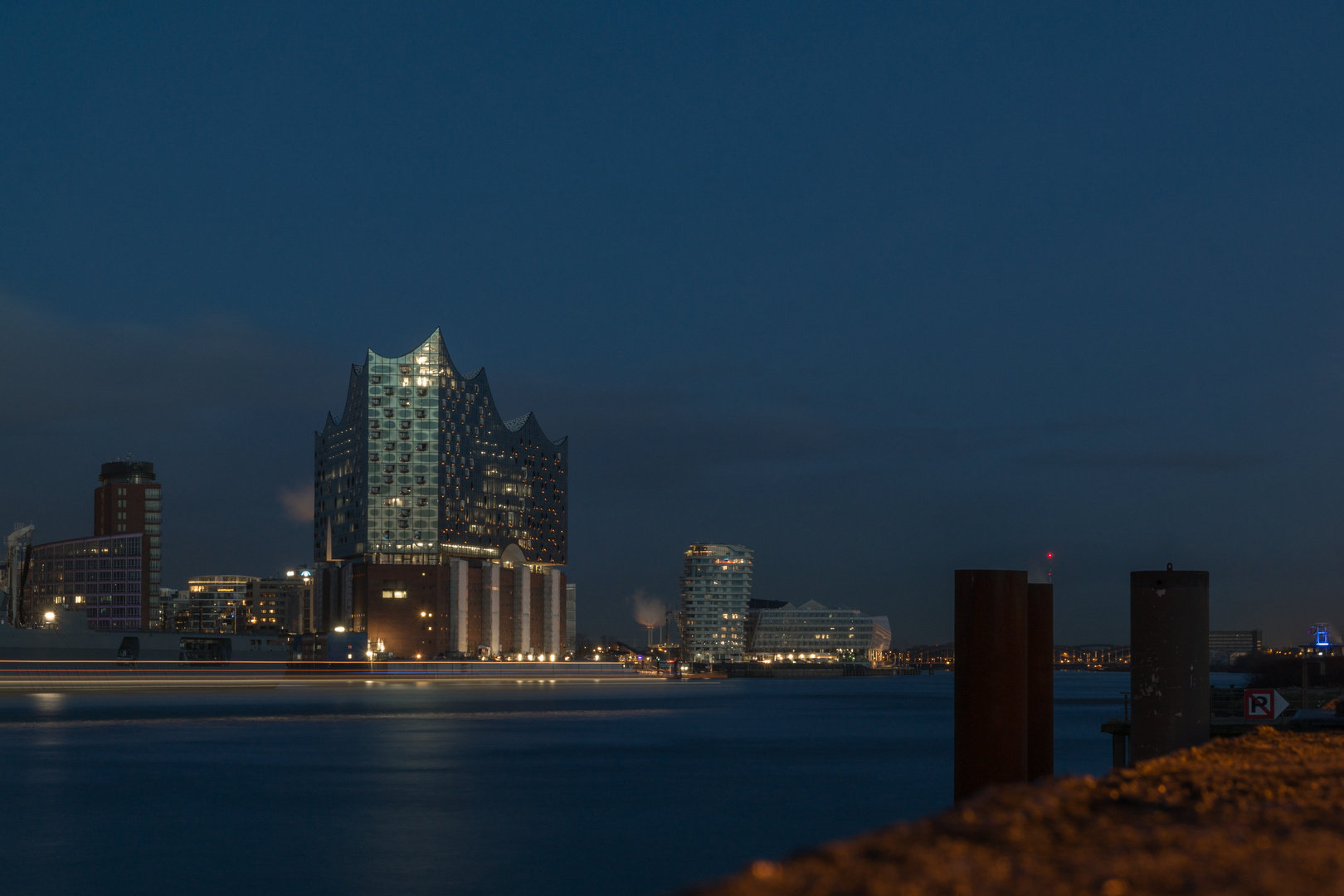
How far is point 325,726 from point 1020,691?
2831 inches

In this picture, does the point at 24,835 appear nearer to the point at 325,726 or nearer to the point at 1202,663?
the point at 1202,663

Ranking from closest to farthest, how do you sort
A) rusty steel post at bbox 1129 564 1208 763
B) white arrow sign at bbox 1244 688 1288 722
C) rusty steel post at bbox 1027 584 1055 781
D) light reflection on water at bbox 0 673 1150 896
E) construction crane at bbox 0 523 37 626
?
1. rusty steel post at bbox 1129 564 1208 763
2. rusty steel post at bbox 1027 584 1055 781
3. white arrow sign at bbox 1244 688 1288 722
4. light reflection on water at bbox 0 673 1150 896
5. construction crane at bbox 0 523 37 626

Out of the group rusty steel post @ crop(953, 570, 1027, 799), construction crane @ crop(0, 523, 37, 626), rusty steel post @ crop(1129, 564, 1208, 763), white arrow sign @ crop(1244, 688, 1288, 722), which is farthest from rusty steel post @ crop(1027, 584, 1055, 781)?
construction crane @ crop(0, 523, 37, 626)

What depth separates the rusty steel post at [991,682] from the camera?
1686 centimetres

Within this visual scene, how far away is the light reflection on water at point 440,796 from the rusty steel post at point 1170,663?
11465mm

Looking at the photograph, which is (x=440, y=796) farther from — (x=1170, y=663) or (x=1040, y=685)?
(x=1170, y=663)

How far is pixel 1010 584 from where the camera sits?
56.9 feet

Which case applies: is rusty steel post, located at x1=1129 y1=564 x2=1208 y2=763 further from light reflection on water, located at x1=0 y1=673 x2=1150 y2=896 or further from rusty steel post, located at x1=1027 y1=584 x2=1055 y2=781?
light reflection on water, located at x1=0 y1=673 x2=1150 y2=896

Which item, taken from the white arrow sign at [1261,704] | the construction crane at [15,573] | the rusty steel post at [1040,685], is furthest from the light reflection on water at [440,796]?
the construction crane at [15,573]

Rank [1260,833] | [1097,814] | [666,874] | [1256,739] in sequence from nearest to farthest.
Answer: [1260,833], [1097,814], [1256,739], [666,874]

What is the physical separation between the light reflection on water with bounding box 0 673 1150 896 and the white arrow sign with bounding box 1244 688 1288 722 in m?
10.6

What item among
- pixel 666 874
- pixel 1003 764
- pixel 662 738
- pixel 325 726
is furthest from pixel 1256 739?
pixel 325 726

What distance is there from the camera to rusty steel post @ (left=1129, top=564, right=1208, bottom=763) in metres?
18.4

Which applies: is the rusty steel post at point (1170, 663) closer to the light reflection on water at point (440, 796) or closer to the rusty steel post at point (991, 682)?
the rusty steel post at point (991, 682)
